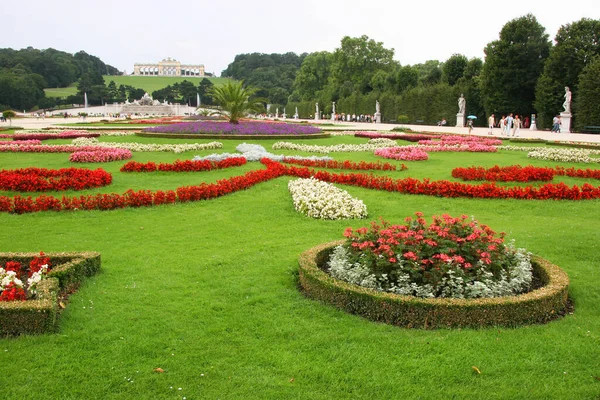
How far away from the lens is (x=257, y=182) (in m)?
10.3

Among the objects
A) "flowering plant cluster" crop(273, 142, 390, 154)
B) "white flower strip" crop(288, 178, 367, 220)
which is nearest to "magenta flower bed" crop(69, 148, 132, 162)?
"flowering plant cluster" crop(273, 142, 390, 154)

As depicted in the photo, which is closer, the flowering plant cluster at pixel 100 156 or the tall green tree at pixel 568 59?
the flowering plant cluster at pixel 100 156

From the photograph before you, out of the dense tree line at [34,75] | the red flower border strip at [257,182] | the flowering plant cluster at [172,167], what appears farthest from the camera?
the dense tree line at [34,75]

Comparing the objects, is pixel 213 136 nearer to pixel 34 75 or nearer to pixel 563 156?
pixel 563 156

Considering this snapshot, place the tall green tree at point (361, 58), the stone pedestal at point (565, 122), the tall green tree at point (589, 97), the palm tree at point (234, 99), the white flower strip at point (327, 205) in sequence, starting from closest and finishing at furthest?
the white flower strip at point (327, 205)
the palm tree at point (234, 99)
the tall green tree at point (589, 97)
the stone pedestal at point (565, 122)
the tall green tree at point (361, 58)

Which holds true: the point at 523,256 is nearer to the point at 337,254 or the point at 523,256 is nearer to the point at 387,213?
the point at 337,254

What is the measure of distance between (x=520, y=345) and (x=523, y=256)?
1.45 m

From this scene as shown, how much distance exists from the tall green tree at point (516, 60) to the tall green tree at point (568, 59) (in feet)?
8.22

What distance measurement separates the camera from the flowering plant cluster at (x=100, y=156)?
1313 centimetres

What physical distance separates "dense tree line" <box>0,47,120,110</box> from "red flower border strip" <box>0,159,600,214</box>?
6457 cm

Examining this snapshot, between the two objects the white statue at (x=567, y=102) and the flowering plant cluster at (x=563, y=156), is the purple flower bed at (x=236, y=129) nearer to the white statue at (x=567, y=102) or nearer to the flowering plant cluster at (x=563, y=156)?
the flowering plant cluster at (x=563, y=156)

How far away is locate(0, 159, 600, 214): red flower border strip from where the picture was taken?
8039 millimetres

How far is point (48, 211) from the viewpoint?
800 centimetres

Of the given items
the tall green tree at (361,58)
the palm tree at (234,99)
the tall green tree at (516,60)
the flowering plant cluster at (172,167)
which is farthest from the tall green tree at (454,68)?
Result: the flowering plant cluster at (172,167)
